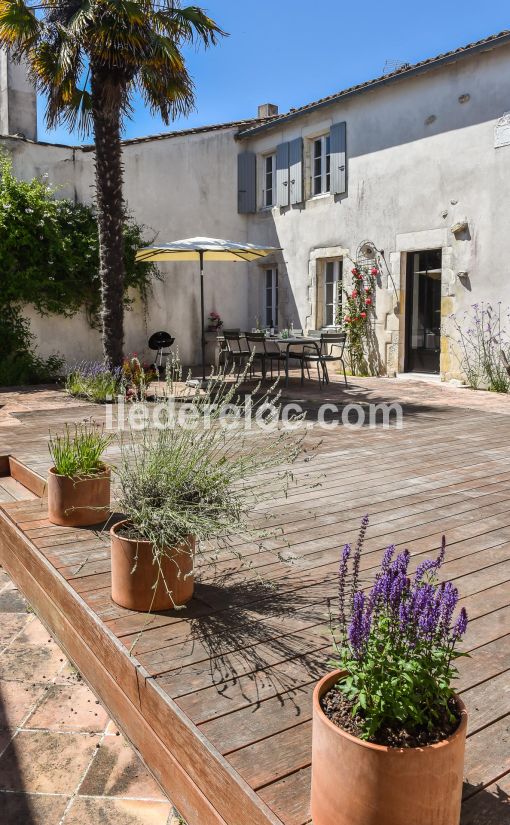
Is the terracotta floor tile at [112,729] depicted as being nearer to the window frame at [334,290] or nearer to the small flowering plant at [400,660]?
the small flowering plant at [400,660]

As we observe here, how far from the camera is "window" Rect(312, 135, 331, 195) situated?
40.6 ft

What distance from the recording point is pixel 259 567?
2930mm

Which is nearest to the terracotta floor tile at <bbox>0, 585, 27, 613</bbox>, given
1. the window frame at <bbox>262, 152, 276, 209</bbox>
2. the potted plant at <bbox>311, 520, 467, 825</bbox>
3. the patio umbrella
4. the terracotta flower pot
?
the terracotta flower pot

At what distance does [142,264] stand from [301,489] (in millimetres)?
8968

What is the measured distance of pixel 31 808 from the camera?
77.5 inches

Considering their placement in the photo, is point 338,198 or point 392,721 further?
point 338,198

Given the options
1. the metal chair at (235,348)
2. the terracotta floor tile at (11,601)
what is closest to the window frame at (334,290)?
the metal chair at (235,348)

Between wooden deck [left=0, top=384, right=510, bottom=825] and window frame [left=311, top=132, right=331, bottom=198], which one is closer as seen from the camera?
wooden deck [left=0, top=384, right=510, bottom=825]

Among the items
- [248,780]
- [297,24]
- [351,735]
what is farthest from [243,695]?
[297,24]

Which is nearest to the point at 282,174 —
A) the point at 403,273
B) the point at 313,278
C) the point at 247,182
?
the point at 247,182

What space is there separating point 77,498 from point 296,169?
10.7 metres

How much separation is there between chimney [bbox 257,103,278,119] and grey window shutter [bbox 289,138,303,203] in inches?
118

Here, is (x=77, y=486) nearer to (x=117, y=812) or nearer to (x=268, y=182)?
(x=117, y=812)

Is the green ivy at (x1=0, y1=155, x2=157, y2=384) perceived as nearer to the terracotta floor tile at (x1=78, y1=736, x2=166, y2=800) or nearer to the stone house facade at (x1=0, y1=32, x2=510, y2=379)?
the stone house facade at (x1=0, y1=32, x2=510, y2=379)
